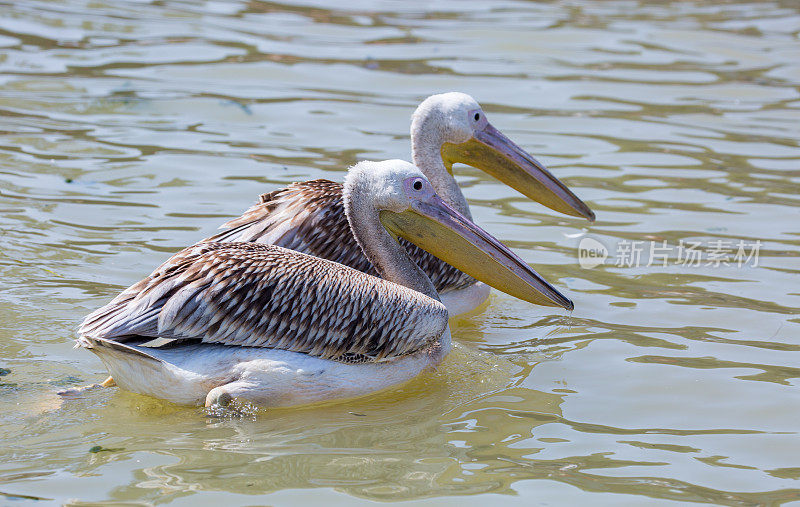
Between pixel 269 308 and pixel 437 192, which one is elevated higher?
pixel 437 192

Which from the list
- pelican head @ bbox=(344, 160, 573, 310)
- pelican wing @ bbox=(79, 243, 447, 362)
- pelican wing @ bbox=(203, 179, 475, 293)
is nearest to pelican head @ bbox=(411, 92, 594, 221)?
pelican wing @ bbox=(203, 179, 475, 293)

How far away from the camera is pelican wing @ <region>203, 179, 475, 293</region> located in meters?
5.02

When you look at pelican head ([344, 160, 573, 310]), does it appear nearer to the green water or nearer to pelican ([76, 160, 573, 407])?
pelican ([76, 160, 573, 407])

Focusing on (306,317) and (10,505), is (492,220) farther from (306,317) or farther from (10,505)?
(10,505)

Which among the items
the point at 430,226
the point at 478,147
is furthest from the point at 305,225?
the point at 478,147

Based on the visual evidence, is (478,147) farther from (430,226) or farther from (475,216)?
(430,226)

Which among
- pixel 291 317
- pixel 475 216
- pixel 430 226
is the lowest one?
pixel 291 317

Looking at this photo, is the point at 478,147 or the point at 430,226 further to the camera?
the point at 478,147

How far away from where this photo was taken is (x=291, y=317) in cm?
434

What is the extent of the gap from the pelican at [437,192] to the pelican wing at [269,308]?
0.41 metres

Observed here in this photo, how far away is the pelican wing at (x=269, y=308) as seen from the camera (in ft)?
13.7

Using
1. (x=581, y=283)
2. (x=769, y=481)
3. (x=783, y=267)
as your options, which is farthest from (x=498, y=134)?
(x=769, y=481)

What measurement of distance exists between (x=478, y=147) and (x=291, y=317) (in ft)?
6.24

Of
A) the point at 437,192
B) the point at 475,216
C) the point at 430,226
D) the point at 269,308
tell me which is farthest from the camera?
the point at 475,216
